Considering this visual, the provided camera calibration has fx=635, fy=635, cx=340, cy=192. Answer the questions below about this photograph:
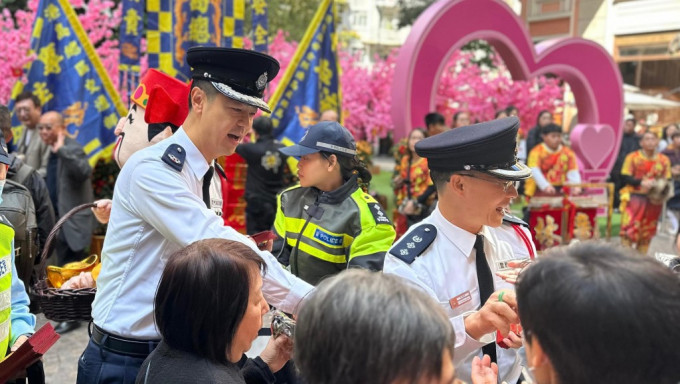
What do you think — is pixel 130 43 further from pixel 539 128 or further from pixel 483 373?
pixel 483 373

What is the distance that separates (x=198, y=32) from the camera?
705cm

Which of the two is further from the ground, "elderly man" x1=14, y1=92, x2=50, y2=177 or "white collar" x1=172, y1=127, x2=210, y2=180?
"white collar" x1=172, y1=127, x2=210, y2=180

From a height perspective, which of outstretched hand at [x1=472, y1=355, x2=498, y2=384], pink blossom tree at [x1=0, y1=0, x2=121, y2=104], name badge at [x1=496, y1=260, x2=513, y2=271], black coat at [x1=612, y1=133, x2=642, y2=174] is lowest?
black coat at [x1=612, y1=133, x2=642, y2=174]

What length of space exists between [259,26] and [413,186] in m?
2.71

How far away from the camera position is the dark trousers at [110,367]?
2119mm

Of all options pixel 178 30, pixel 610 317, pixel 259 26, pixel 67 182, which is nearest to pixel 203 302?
pixel 610 317

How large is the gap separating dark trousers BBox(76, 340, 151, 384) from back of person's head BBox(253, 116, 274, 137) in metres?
5.18

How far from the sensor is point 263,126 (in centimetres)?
718

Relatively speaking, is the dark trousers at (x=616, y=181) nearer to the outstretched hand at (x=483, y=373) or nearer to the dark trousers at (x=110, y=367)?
the outstretched hand at (x=483, y=373)

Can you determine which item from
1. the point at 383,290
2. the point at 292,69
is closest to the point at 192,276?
the point at 383,290

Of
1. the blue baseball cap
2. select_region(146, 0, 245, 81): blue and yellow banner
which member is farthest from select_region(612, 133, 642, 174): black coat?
the blue baseball cap

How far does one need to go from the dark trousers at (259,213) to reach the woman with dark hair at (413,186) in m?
1.46

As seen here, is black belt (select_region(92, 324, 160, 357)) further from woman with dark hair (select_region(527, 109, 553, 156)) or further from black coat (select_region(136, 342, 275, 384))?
woman with dark hair (select_region(527, 109, 553, 156))

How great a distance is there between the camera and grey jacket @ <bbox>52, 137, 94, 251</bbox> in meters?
5.79
